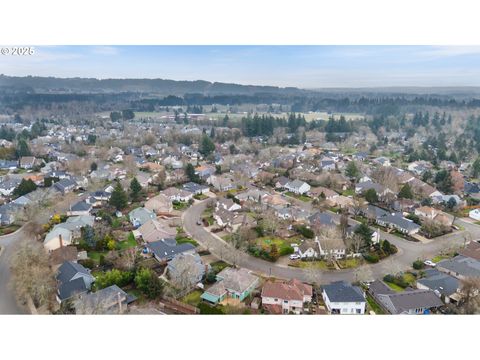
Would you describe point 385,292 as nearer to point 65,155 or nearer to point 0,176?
point 0,176

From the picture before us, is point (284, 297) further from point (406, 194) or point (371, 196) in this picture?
point (406, 194)

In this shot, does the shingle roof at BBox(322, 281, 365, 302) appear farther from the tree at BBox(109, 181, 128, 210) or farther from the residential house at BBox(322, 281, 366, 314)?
the tree at BBox(109, 181, 128, 210)

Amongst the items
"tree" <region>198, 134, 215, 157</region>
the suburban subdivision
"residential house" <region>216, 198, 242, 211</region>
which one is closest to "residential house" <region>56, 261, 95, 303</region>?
the suburban subdivision

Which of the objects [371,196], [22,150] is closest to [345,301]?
[371,196]

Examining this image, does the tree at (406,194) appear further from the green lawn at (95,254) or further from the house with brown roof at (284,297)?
the green lawn at (95,254)

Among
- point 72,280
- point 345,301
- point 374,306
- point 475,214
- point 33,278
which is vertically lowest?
point 374,306

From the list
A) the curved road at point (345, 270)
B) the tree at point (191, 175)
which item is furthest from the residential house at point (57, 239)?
the tree at point (191, 175)
